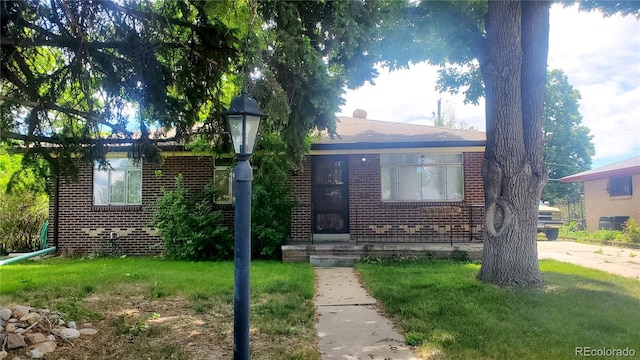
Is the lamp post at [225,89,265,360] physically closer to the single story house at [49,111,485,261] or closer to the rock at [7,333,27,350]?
the rock at [7,333,27,350]

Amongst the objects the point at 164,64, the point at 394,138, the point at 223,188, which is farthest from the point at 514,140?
the point at 223,188

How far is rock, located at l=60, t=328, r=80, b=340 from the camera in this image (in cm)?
410

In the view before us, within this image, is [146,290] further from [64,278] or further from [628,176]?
[628,176]

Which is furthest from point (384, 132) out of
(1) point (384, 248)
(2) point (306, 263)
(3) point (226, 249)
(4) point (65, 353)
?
(4) point (65, 353)

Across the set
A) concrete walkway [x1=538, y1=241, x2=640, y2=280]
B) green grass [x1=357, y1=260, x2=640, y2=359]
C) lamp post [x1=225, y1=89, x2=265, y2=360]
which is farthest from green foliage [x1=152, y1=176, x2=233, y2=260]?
concrete walkway [x1=538, y1=241, x2=640, y2=280]

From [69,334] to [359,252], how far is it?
20.3 ft

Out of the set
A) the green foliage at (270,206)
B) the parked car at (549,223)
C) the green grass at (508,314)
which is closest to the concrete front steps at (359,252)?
the green foliage at (270,206)

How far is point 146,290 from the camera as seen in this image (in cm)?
634

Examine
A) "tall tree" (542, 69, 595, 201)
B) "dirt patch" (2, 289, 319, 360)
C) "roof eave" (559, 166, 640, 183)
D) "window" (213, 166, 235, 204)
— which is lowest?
"dirt patch" (2, 289, 319, 360)

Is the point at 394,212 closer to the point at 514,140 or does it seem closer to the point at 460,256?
the point at 460,256

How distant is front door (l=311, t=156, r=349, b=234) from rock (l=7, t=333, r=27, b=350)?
23.6 ft

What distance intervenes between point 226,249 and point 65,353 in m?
5.82

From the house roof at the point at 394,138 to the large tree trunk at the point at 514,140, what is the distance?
3194mm

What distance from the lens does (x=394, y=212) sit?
33.5ft
